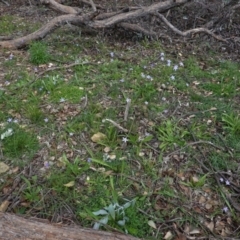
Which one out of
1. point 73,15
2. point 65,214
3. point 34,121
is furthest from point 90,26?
point 65,214

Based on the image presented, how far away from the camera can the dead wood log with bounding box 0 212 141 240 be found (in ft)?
6.36

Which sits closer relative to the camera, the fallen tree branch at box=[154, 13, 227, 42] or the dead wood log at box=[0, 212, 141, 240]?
the dead wood log at box=[0, 212, 141, 240]

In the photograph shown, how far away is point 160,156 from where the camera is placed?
3.07 meters

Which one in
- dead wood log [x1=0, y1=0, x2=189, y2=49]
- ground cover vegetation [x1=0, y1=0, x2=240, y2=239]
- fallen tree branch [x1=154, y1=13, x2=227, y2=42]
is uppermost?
dead wood log [x1=0, y1=0, x2=189, y2=49]

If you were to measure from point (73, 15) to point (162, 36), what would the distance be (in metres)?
1.20

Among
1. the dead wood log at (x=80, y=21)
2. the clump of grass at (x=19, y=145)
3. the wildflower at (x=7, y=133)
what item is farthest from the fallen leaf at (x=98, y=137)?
the dead wood log at (x=80, y=21)

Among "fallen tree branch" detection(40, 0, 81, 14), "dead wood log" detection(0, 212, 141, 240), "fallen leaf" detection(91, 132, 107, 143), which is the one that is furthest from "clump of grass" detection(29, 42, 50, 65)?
"dead wood log" detection(0, 212, 141, 240)

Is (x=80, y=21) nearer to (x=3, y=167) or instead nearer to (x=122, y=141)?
(x=122, y=141)

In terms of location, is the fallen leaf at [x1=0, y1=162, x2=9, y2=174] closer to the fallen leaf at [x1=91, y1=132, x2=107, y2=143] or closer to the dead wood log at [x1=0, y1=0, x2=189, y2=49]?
the fallen leaf at [x1=91, y1=132, x2=107, y2=143]

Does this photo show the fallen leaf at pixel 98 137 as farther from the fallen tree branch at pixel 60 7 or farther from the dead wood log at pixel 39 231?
the fallen tree branch at pixel 60 7

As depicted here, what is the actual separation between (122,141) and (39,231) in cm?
133

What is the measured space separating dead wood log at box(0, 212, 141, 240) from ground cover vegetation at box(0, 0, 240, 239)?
39 cm

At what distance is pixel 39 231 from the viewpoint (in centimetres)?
197

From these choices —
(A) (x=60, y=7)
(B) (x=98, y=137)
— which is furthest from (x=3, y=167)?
(A) (x=60, y=7)
